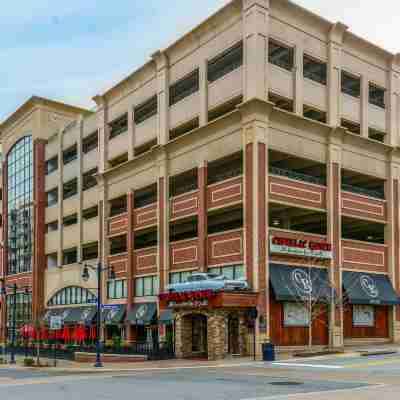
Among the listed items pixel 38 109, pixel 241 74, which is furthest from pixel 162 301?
pixel 38 109

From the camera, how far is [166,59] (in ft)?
191

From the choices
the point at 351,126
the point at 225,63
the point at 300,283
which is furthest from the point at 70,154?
the point at 300,283

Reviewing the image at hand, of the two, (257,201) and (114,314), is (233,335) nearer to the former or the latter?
(257,201)

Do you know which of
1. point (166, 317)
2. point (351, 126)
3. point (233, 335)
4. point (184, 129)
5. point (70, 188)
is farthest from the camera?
point (70, 188)

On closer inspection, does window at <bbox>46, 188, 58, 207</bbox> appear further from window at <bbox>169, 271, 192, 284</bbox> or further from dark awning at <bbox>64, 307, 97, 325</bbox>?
window at <bbox>169, 271, 192, 284</bbox>

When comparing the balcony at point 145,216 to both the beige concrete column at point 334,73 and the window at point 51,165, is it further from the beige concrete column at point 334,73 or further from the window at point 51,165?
the window at point 51,165

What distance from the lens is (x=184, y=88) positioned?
5788cm

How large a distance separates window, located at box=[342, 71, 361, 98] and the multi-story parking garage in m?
0.17

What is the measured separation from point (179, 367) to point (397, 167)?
30148 millimetres

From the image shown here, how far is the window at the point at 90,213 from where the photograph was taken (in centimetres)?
7206

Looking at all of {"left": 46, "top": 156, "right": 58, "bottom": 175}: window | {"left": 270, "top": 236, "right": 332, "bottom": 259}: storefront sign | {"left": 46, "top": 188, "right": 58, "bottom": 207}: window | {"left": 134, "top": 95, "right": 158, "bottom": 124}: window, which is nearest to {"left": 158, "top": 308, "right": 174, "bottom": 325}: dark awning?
{"left": 270, "top": 236, "right": 332, "bottom": 259}: storefront sign

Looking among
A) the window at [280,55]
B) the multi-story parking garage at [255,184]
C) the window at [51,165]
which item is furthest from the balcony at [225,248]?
the window at [51,165]

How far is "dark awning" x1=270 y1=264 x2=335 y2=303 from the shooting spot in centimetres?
4547

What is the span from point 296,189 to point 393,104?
15808 millimetres
